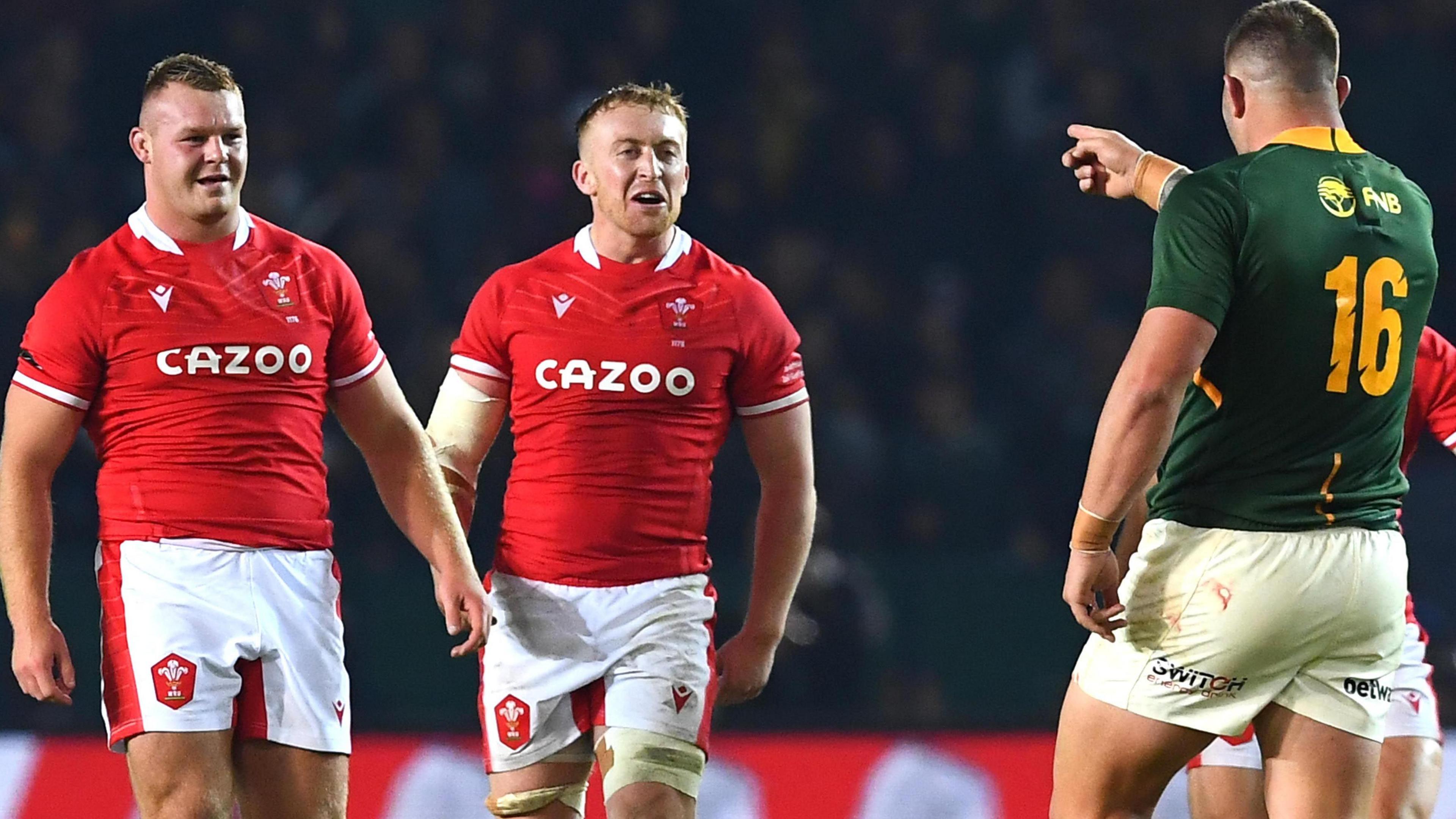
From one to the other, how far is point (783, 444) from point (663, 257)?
0.54 m

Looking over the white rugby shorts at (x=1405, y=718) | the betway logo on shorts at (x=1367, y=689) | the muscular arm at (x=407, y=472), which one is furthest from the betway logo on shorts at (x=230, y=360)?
the white rugby shorts at (x=1405, y=718)

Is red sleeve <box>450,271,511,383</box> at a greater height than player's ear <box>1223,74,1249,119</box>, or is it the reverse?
player's ear <box>1223,74,1249,119</box>

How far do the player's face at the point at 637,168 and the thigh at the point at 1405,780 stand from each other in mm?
2279

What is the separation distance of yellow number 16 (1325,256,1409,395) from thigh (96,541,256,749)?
7.62 ft

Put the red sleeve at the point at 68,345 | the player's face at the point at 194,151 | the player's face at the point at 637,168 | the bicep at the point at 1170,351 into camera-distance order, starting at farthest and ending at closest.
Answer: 1. the player's face at the point at 637,168
2. the player's face at the point at 194,151
3. the red sleeve at the point at 68,345
4. the bicep at the point at 1170,351

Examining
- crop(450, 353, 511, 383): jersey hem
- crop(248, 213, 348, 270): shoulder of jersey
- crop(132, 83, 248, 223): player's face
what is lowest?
crop(450, 353, 511, 383): jersey hem

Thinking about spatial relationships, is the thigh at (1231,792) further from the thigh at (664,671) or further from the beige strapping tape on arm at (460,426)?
the beige strapping tape on arm at (460,426)

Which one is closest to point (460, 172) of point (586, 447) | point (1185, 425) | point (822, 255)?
point (822, 255)

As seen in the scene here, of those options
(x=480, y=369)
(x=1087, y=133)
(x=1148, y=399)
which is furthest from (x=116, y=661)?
(x=1087, y=133)

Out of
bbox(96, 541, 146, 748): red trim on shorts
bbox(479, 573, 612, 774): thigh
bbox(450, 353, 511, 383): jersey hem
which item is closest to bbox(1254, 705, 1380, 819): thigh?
bbox(479, 573, 612, 774): thigh

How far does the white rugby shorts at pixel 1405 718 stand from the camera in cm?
495

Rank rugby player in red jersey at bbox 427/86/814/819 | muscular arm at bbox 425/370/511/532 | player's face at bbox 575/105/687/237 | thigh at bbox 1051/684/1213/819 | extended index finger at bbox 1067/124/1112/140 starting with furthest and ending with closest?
muscular arm at bbox 425/370/511/532, player's face at bbox 575/105/687/237, rugby player in red jersey at bbox 427/86/814/819, extended index finger at bbox 1067/124/1112/140, thigh at bbox 1051/684/1213/819

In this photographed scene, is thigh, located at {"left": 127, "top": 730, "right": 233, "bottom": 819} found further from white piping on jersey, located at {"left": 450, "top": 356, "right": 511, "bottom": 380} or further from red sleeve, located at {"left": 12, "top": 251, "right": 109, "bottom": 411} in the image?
white piping on jersey, located at {"left": 450, "top": 356, "right": 511, "bottom": 380}

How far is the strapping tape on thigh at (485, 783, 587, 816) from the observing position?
455 centimetres
